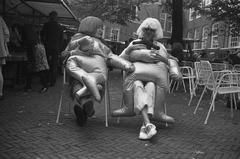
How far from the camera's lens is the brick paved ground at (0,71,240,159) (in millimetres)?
4250

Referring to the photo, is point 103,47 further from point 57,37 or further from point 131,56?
point 57,37

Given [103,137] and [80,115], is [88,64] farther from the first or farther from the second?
[103,137]

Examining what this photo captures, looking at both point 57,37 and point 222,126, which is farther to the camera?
point 57,37

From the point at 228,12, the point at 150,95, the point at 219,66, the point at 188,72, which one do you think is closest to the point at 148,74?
the point at 150,95

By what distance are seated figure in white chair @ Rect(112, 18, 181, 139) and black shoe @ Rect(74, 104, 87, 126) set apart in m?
0.48

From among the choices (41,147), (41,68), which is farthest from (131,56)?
(41,68)

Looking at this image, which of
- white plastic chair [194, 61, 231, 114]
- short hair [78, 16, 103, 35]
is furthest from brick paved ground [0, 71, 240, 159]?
short hair [78, 16, 103, 35]

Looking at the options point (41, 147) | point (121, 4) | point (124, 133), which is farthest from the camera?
point (121, 4)

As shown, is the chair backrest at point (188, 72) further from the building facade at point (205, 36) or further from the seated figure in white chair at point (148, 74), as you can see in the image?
the building facade at point (205, 36)

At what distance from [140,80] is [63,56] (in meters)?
1.27

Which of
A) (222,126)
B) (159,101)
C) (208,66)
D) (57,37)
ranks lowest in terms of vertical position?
(222,126)

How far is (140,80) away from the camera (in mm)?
5508

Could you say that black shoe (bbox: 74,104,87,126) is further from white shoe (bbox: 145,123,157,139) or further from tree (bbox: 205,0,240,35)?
tree (bbox: 205,0,240,35)

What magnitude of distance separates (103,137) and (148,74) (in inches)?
46.3
